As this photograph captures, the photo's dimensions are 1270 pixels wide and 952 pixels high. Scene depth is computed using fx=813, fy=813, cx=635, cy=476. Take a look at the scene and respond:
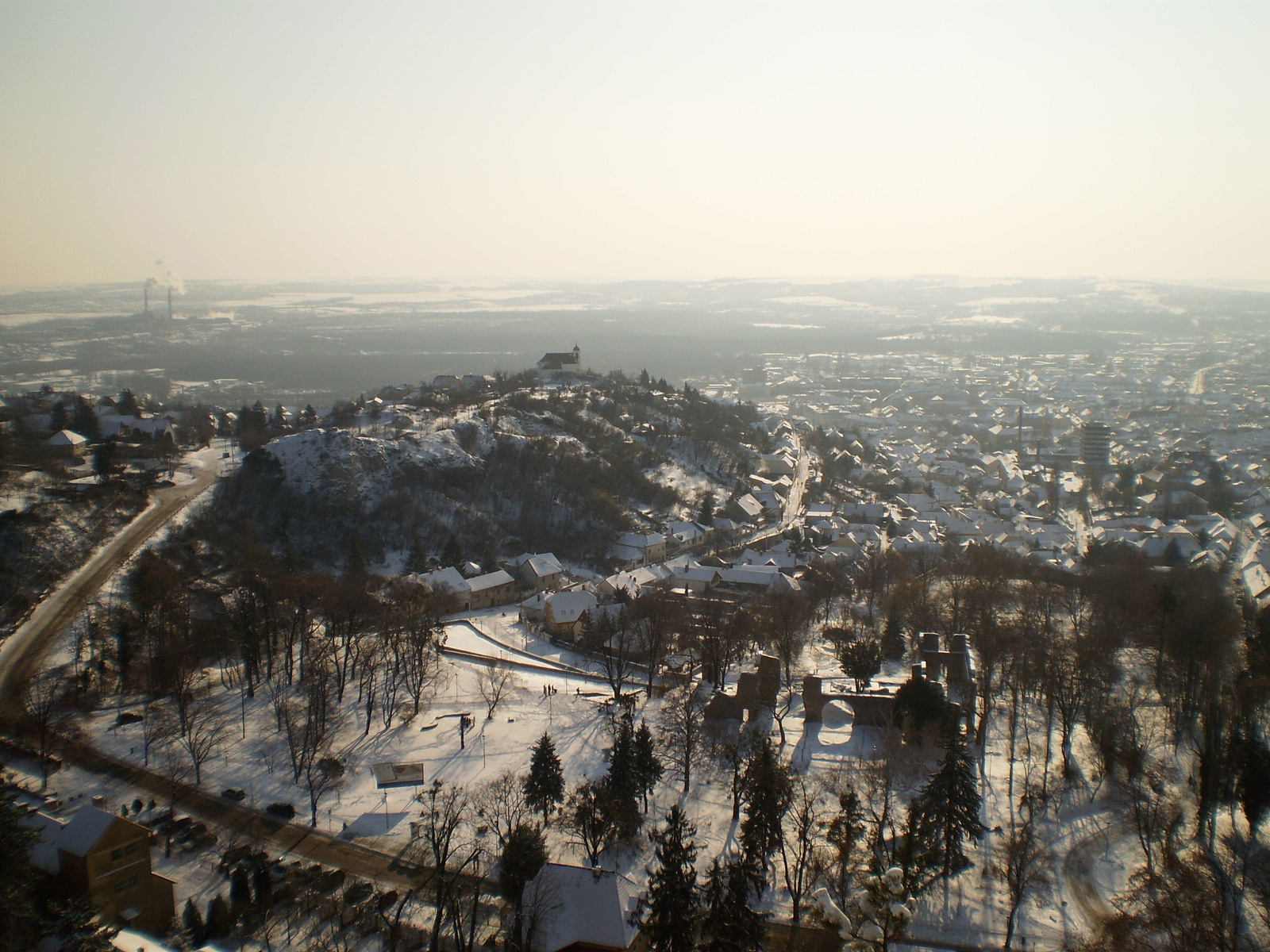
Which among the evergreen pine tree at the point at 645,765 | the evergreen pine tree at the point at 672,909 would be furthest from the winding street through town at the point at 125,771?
A: the evergreen pine tree at the point at 672,909

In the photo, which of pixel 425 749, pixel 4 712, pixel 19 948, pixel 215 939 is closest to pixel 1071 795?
pixel 425 749

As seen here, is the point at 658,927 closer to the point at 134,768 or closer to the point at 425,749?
the point at 425,749

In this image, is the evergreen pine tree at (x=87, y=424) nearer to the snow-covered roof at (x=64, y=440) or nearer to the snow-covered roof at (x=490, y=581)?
the snow-covered roof at (x=64, y=440)

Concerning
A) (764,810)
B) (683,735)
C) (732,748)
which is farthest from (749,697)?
(764,810)

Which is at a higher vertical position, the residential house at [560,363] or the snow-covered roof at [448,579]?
the residential house at [560,363]

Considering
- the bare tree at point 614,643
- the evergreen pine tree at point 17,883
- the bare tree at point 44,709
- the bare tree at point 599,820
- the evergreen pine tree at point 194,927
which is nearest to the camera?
the evergreen pine tree at point 17,883

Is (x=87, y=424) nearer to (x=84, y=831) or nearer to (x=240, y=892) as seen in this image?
(x=84, y=831)
